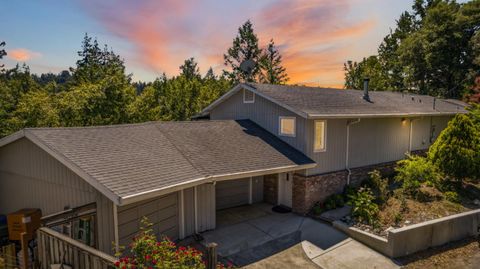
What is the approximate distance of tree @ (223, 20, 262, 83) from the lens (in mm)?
39812

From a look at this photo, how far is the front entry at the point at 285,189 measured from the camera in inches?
490

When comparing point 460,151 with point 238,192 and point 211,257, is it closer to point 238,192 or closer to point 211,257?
point 238,192

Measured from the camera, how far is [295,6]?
492 inches

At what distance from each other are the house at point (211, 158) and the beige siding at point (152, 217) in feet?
0.10

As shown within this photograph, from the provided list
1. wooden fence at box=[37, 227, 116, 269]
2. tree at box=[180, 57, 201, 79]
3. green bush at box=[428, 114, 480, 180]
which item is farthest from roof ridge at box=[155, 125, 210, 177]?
tree at box=[180, 57, 201, 79]

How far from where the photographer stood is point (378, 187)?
1273 cm

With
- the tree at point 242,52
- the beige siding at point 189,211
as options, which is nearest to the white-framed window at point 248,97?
the beige siding at point 189,211

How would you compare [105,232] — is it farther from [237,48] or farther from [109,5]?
[237,48]

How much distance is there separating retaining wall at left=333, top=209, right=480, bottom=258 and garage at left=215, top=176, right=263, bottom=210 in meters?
4.14

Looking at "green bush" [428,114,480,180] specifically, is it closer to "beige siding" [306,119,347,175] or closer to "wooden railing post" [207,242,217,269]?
"beige siding" [306,119,347,175]

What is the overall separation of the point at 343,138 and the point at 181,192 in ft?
25.9

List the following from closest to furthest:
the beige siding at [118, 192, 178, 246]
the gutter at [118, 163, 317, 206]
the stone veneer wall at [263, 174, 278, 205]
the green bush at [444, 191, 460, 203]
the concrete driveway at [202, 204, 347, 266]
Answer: the gutter at [118, 163, 317, 206], the beige siding at [118, 192, 178, 246], the concrete driveway at [202, 204, 347, 266], the green bush at [444, 191, 460, 203], the stone veneer wall at [263, 174, 278, 205]

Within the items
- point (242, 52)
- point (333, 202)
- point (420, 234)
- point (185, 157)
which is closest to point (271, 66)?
point (242, 52)

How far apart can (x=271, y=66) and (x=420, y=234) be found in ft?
115
